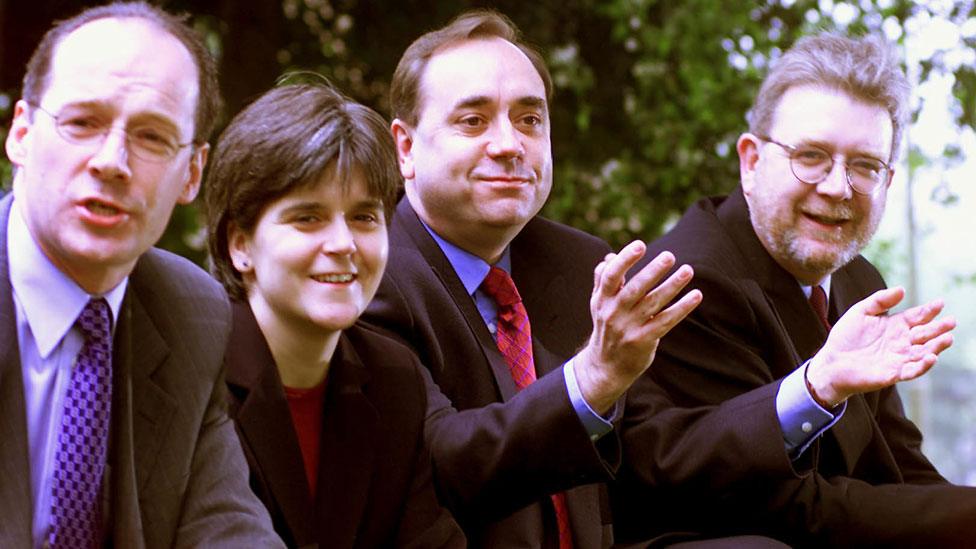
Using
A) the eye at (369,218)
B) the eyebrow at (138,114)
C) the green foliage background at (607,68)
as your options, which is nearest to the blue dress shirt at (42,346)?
the eyebrow at (138,114)

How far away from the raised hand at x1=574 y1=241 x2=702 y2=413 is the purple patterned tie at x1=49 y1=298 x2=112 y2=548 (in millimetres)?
946

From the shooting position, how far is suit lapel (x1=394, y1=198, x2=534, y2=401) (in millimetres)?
3475

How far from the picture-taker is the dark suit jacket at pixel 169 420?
2648 mm

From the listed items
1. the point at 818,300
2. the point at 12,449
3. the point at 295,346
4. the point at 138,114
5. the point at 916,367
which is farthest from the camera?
the point at 818,300

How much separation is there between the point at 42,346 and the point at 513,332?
53.8 inches

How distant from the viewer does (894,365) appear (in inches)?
128

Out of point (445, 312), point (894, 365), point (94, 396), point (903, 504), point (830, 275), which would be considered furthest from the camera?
point (830, 275)

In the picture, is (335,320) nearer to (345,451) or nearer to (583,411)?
(345,451)

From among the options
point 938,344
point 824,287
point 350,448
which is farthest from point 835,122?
point 350,448

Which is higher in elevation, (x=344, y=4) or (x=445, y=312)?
(x=344, y=4)

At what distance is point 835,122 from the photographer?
396cm

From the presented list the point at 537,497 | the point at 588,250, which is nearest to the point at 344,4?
the point at 588,250

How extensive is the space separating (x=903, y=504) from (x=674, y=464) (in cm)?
64

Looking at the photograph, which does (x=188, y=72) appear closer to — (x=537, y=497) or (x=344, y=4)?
(x=537, y=497)
